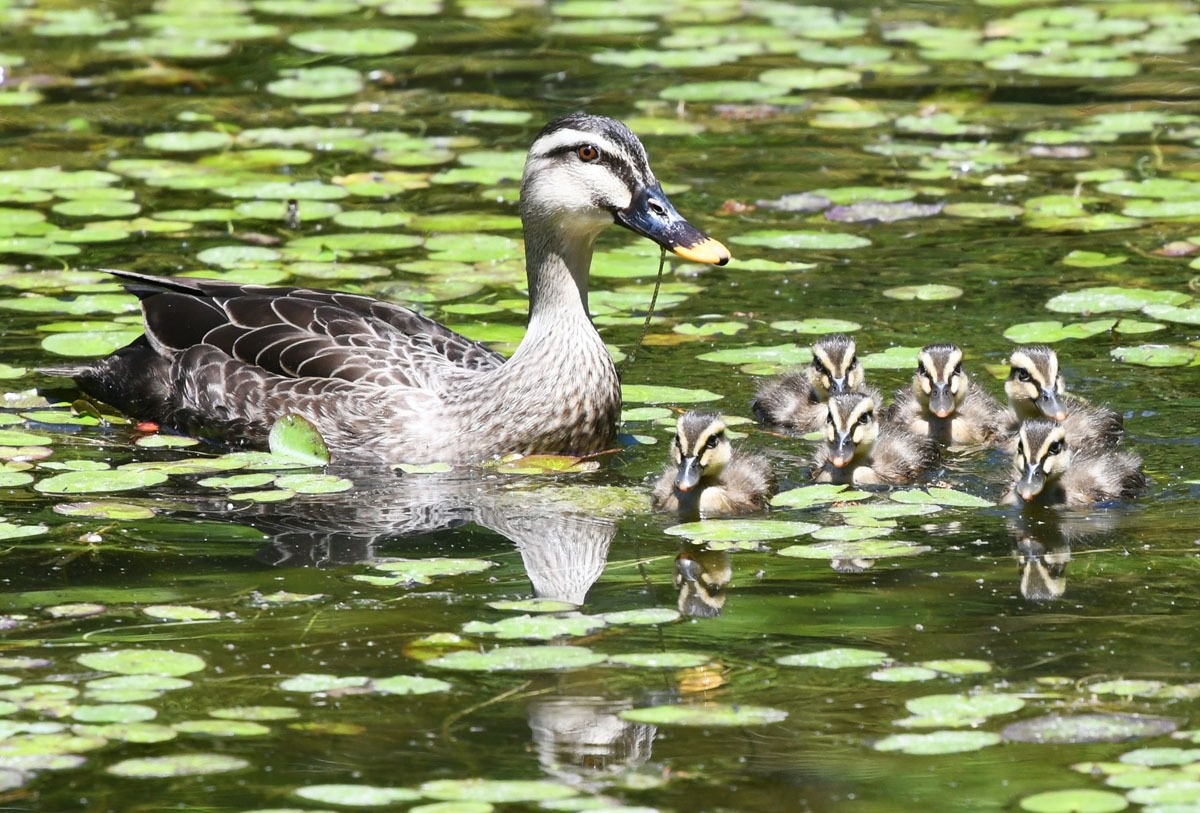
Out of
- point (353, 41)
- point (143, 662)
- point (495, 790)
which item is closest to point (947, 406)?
point (143, 662)

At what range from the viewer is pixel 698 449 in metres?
7.79

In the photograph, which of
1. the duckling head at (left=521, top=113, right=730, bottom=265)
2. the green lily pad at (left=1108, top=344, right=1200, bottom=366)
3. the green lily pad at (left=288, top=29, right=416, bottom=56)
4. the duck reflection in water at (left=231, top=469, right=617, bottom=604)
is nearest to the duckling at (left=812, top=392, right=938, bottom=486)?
the duckling head at (left=521, top=113, right=730, bottom=265)

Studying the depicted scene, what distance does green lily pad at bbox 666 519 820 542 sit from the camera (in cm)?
750

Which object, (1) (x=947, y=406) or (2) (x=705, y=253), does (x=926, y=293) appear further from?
(2) (x=705, y=253)

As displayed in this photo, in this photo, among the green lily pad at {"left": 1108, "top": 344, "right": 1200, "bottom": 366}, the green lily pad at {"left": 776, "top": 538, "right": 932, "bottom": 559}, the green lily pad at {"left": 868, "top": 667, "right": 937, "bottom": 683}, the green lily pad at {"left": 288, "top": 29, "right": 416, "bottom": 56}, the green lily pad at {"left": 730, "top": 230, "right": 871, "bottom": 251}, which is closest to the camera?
the green lily pad at {"left": 868, "top": 667, "right": 937, "bottom": 683}

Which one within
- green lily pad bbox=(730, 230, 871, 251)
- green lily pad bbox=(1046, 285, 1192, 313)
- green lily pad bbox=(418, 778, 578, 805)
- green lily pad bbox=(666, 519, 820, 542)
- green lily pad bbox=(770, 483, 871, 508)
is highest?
green lily pad bbox=(730, 230, 871, 251)

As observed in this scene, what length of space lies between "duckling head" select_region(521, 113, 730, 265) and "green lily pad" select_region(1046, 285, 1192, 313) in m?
2.40

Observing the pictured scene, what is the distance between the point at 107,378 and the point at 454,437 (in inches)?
68.6

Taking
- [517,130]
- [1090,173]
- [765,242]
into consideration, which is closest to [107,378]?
[765,242]

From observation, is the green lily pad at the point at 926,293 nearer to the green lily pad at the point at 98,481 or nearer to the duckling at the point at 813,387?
the duckling at the point at 813,387

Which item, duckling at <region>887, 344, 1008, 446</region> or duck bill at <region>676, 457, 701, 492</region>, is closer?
duck bill at <region>676, 457, 701, 492</region>

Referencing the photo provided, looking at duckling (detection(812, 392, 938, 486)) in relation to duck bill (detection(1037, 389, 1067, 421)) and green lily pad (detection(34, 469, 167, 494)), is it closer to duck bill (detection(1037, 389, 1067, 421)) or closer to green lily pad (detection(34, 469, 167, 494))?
duck bill (detection(1037, 389, 1067, 421))

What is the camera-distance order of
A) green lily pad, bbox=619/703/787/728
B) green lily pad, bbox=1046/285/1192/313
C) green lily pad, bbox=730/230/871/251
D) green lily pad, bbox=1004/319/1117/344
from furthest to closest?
green lily pad, bbox=730/230/871/251 < green lily pad, bbox=1046/285/1192/313 < green lily pad, bbox=1004/319/1117/344 < green lily pad, bbox=619/703/787/728

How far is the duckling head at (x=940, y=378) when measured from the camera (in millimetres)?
8781
